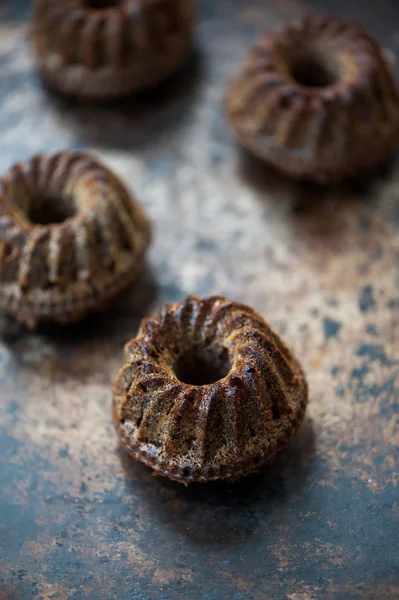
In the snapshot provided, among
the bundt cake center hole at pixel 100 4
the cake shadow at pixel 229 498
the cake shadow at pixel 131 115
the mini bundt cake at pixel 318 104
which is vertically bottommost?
the cake shadow at pixel 229 498

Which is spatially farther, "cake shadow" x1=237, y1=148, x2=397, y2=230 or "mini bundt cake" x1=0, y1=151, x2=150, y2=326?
"cake shadow" x1=237, y1=148, x2=397, y2=230

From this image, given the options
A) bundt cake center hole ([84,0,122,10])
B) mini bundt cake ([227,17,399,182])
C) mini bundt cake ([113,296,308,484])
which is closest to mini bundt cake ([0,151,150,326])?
mini bundt cake ([113,296,308,484])

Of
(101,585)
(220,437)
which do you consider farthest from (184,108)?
(101,585)

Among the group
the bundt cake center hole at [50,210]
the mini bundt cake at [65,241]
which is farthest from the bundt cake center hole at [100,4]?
the bundt cake center hole at [50,210]

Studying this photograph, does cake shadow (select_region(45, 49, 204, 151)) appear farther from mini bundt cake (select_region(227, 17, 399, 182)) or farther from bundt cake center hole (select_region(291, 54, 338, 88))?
bundt cake center hole (select_region(291, 54, 338, 88))

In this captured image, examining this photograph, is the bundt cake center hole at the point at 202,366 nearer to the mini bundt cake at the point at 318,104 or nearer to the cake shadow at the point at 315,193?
the cake shadow at the point at 315,193

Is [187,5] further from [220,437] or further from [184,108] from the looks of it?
[220,437]
